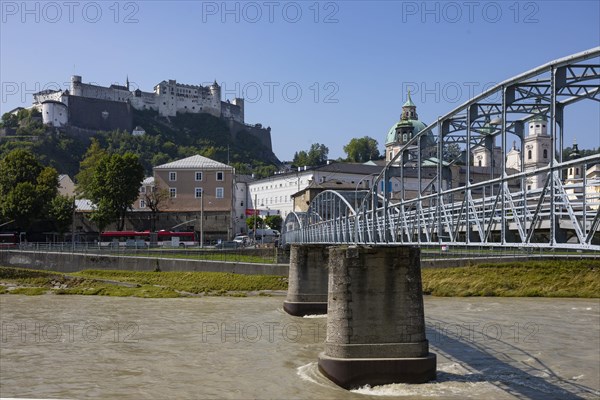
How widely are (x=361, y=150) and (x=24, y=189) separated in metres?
106

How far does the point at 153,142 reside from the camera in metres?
178

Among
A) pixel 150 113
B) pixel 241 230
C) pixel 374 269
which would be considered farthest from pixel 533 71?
pixel 150 113

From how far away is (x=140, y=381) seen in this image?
760 inches

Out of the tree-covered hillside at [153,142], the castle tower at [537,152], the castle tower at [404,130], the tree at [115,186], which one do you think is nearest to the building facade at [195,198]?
the tree at [115,186]

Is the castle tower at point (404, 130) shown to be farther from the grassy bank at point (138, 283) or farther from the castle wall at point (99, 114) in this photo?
the castle wall at point (99, 114)

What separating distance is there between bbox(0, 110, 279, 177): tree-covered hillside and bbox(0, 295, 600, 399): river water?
11914 centimetres

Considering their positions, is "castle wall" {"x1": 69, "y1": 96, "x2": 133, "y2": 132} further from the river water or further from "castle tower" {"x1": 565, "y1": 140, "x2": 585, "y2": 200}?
"castle tower" {"x1": 565, "y1": 140, "x2": 585, "y2": 200}

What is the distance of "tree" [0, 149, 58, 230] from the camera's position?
254 ft

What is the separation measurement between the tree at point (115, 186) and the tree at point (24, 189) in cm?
588

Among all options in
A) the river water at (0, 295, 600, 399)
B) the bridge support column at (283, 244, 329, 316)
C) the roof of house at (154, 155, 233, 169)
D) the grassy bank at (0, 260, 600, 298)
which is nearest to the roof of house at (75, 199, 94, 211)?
the roof of house at (154, 155, 233, 169)

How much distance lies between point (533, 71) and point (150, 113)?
186639 mm

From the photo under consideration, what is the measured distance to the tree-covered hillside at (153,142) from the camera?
507 ft

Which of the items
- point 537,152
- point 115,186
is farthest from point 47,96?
point 537,152

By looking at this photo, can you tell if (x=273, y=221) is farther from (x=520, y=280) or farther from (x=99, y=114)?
(x=99, y=114)
